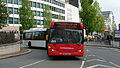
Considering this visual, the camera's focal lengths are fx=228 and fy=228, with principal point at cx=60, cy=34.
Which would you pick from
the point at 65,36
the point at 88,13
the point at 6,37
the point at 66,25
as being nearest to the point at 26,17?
the point at 88,13

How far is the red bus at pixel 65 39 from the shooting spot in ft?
52.6

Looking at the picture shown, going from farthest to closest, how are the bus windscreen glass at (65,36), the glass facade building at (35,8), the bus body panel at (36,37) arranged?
the glass facade building at (35,8)
the bus body panel at (36,37)
the bus windscreen glass at (65,36)

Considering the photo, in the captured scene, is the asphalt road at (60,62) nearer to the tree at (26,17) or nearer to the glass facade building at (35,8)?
the tree at (26,17)

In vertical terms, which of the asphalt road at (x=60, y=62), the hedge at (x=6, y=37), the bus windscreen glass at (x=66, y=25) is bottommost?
the asphalt road at (x=60, y=62)

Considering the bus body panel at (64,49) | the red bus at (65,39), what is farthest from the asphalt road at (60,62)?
the red bus at (65,39)

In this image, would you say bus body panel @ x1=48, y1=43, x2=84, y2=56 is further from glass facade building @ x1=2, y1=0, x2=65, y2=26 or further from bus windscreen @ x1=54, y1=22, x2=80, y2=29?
glass facade building @ x1=2, y1=0, x2=65, y2=26

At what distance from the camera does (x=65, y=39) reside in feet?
53.2

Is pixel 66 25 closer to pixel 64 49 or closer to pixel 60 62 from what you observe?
pixel 64 49

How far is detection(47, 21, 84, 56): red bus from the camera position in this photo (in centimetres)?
1605

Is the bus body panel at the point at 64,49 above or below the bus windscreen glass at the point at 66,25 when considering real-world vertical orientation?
below

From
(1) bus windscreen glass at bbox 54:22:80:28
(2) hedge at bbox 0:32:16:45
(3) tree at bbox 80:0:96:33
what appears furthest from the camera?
(3) tree at bbox 80:0:96:33

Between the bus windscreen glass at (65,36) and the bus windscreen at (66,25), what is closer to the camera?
the bus windscreen glass at (65,36)

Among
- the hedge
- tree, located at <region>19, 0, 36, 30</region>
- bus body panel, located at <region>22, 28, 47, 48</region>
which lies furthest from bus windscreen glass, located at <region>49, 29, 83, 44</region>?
tree, located at <region>19, 0, 36, 30</region>

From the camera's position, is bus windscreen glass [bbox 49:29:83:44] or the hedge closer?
bus windscreen glass [bbox 49:29:83:44]
